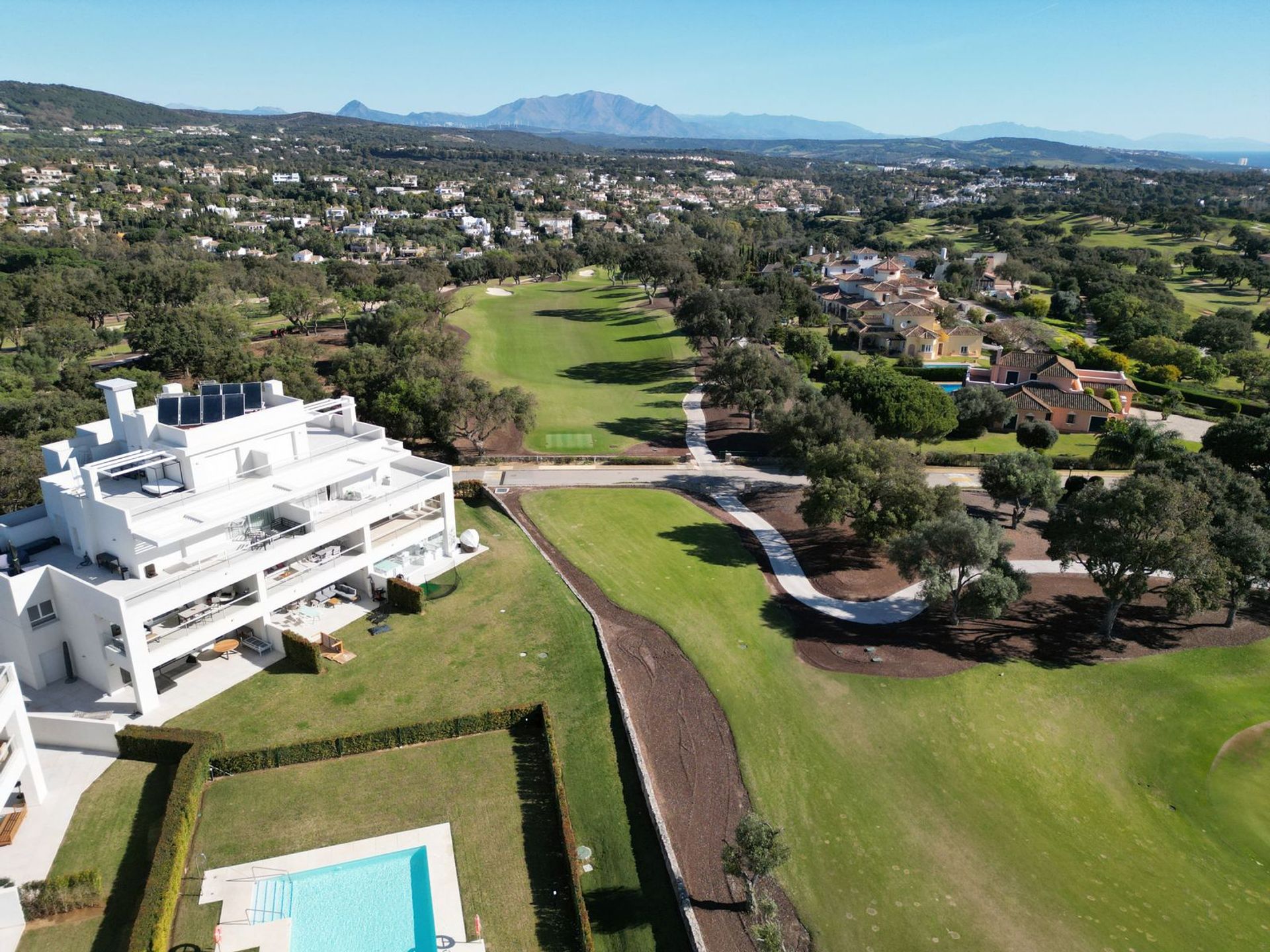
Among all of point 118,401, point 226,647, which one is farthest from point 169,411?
point 226,647

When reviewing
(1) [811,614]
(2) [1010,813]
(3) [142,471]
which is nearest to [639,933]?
(2) [1010,813]

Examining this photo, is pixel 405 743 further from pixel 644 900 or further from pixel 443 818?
pixel 644 900

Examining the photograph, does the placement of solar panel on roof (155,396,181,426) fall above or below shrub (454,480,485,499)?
above

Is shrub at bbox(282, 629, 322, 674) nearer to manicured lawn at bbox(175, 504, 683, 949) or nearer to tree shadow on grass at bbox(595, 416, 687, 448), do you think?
manicured lawn at bbox(175, 504, 683, 949)

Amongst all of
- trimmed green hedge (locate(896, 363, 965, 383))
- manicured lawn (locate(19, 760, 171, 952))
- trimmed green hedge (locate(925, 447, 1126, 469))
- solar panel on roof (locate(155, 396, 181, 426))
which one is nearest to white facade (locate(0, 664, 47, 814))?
manicured lawn (locate(19, 760, 171, 952))

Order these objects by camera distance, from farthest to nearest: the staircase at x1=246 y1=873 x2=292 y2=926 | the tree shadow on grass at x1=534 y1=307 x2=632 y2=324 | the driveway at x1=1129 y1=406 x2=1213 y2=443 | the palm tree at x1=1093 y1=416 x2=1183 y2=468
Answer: the tree shadow on grass at x1=534 y1=307 x2=632 y2=324, the driveway at x1=1129 y1=406 x2=1213 y2=443, the palm tree at x1=1093 y1=416 x2=1183 y2=468, the staircase at x1=246 y1=873 x2=292 y2=926

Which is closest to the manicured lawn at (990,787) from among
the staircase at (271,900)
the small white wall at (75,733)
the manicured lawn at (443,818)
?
the manicured lawn at (443,818)
